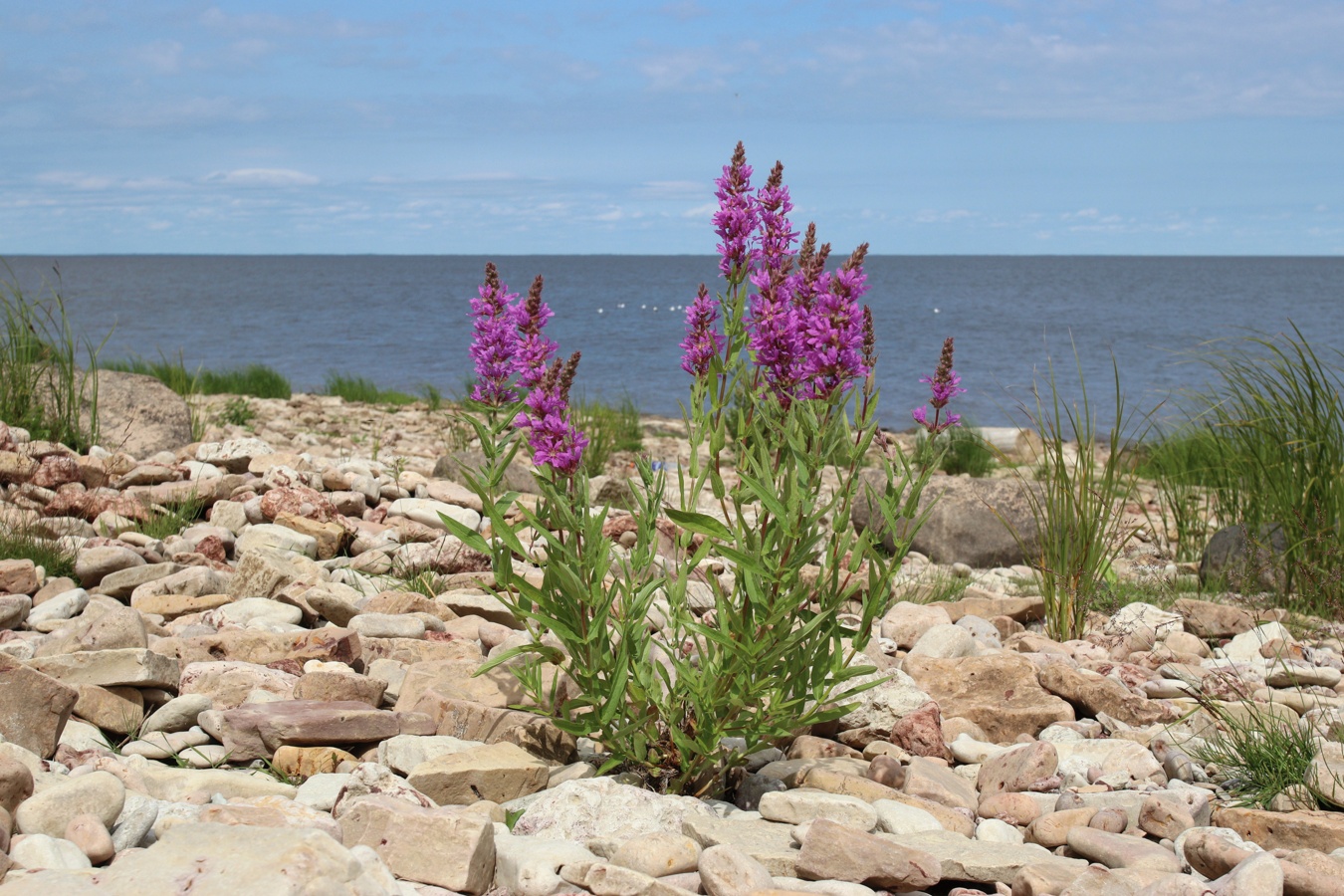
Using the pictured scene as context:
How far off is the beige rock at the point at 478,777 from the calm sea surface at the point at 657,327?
3796mm

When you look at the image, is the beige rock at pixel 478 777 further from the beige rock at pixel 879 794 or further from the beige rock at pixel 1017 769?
the beige rock at pixel 1017 769

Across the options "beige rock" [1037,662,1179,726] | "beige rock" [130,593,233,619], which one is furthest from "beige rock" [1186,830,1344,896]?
"beige rock" [130,593,233,619]

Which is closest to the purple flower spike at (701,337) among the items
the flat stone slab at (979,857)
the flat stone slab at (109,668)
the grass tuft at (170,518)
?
the flat stone slab at (979,857)

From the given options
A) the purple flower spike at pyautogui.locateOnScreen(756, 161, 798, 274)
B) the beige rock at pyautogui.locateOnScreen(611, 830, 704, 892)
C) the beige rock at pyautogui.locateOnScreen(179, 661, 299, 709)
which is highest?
the purple flower spike at pyautogui.locateOnScreen(756, 161, 798, 274)

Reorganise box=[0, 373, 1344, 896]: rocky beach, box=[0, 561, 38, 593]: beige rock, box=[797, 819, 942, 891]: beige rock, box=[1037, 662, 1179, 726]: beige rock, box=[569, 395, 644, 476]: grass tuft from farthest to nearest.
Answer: box=[569, 395, 644, 476]: grass tuft, box=[0, 561, 38, 593]: beige rock, box=[1037, 662, 1179, 726]: beige rock, box=[797, 819, 942, 891]: beige rock, box=[0, 373, 1344, 896]: rocky beach

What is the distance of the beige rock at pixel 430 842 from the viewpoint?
2516mm

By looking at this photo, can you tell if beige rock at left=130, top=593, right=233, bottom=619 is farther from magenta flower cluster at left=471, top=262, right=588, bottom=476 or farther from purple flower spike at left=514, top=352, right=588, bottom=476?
purple flower spike at left=514, top=352, right=588, bottom=476

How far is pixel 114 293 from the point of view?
66.9 metres

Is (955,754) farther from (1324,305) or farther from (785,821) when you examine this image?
(1324,305)

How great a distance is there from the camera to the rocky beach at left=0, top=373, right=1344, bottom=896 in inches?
101

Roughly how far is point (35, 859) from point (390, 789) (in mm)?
858

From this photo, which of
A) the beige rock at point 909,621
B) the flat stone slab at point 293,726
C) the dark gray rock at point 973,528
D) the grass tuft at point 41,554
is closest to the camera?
the flat stone slab at point 293,726

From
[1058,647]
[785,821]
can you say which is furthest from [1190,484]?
[785,821]

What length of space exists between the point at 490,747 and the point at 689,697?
62cm
